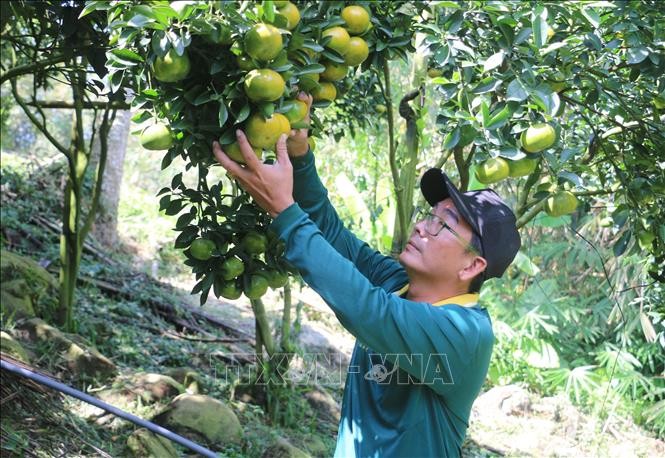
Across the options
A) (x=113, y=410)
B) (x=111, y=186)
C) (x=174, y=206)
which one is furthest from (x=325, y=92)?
(x=111, y=186)

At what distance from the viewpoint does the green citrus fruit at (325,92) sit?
1741 mm

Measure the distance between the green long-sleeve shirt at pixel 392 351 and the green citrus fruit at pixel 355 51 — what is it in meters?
0.34

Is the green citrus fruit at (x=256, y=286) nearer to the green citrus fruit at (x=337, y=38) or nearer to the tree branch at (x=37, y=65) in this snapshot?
the green citrus fruit at (x=337, y=38)

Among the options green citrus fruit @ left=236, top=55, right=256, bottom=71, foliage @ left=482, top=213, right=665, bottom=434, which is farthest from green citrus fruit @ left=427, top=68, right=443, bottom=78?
foliage @ left=482, top=213, right=665, bottom=434

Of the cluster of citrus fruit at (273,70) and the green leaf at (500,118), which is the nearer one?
the cluster of citrus fruit at (273,70)

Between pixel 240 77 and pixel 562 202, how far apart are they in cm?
106

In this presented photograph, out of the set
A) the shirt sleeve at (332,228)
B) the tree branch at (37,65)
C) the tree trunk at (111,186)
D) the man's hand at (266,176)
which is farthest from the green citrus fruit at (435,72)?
the tree trunk at (111,186)

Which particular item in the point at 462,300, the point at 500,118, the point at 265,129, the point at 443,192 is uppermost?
the point at 265,129

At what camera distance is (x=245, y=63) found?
4.83 feet

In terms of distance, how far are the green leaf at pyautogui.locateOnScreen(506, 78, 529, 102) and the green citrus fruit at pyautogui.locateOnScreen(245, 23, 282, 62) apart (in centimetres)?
57

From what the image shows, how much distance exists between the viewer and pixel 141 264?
8.58 metres

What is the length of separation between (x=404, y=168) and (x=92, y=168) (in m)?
5.92

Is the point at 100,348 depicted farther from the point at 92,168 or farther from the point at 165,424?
the point at 92,168

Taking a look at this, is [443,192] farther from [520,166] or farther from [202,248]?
[202,248]
